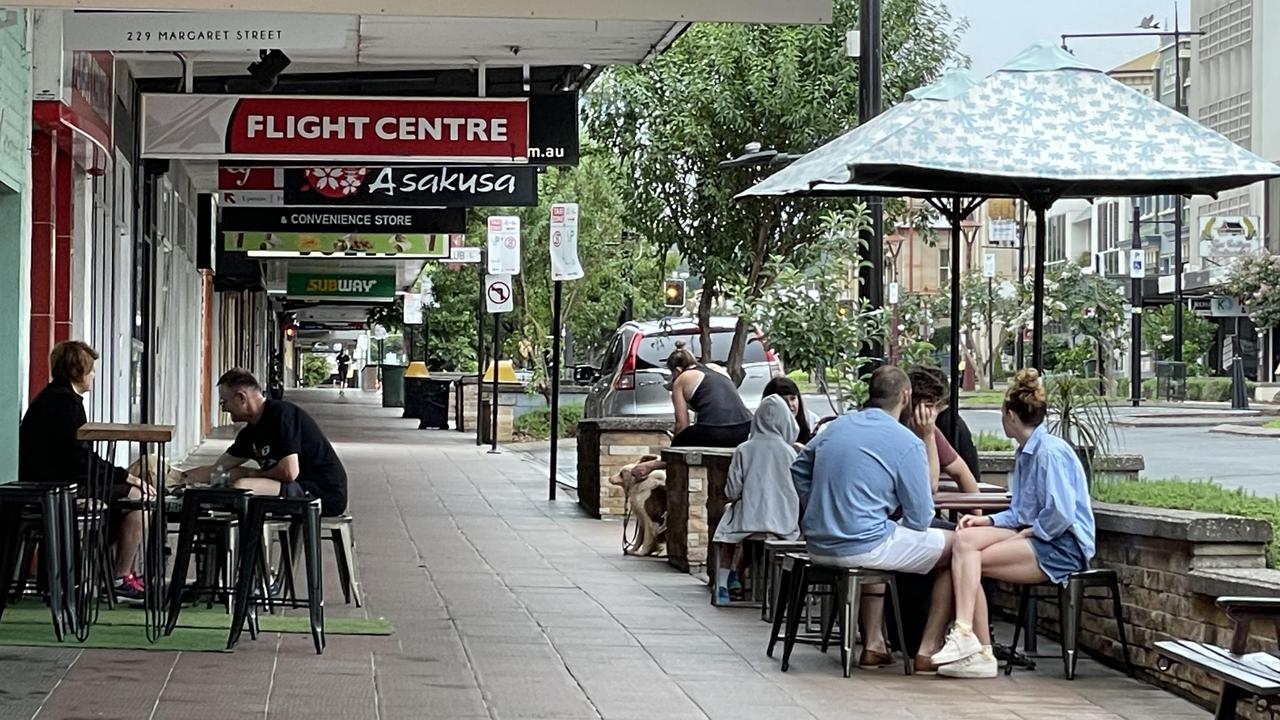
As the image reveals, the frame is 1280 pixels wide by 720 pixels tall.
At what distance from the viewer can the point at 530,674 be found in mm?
9016

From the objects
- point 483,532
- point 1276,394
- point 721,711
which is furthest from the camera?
point 1276,394

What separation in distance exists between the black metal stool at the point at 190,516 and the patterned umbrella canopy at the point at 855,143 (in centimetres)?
346

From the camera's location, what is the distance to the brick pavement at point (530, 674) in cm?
807

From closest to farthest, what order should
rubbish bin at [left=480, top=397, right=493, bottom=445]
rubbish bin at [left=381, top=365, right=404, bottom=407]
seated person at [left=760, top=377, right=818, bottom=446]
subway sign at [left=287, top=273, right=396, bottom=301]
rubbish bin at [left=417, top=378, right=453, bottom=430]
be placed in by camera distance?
seated person at [left=760, top=377, right=818, bottom=446] < rubbish bin at [left=480, top=397, right=493, bottom=445] < subway sign at [left=287, top=273, right=396, bottom=301] < rubbish bin at [left=417, top=378, right=453, bottom=430] < rubbish bin at [left=381, top=365, right=404, bottom=407]

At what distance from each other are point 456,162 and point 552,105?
2.99 feet

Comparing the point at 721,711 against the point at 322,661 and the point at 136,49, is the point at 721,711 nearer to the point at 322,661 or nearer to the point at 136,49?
the point at 322,661

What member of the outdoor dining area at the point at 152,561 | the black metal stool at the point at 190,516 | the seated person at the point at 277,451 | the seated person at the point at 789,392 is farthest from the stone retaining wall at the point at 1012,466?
the black metal stool at the point at 190,516

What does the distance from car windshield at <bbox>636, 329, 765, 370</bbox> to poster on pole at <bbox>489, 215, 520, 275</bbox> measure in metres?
4.18

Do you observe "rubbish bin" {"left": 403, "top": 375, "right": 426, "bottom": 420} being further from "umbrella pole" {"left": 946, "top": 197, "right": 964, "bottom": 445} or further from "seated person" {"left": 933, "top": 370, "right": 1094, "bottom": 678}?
"seated person" {"left": 933, "top": 370, "right": 1094, "bottom": 678}

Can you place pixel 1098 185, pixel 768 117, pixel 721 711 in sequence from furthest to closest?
pixel 768 117
pixel 1098 185
pixel 721 711

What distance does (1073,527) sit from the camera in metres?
9.06

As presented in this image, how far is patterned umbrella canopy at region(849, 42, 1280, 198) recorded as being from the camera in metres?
10.1

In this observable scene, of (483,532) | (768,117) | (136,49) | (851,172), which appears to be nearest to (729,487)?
(851,172)

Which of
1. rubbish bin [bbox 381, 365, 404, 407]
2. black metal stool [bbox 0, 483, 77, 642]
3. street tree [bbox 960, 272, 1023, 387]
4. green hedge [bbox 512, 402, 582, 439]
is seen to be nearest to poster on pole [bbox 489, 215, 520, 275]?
green hedge [bbox 512, 402, 582, 439]
